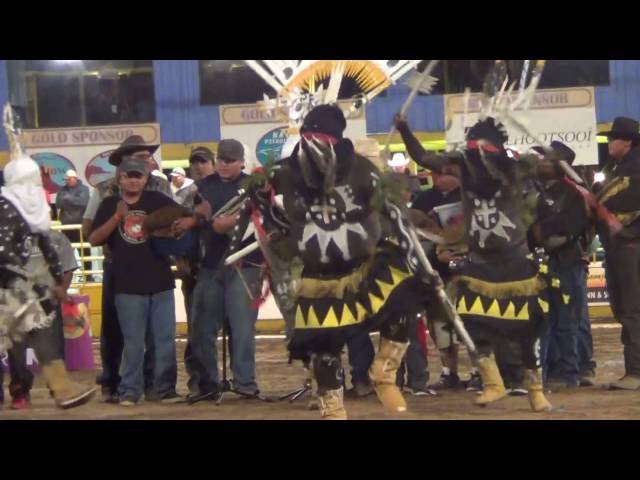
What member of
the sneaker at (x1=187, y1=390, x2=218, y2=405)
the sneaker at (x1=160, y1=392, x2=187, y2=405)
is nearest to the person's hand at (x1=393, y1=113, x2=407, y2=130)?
the sneaker at (x1=187, y1=390, x2=218, y2=405)

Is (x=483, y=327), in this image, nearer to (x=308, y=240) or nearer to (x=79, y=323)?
(x=308, y=240)

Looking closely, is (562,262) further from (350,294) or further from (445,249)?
(350,294)

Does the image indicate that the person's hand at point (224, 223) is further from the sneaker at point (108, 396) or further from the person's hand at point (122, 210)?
the sneaker at point (108, 396)

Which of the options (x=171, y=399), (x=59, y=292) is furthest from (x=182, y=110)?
(x=59, y=292)

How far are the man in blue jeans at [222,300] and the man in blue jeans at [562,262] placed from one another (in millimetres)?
2442

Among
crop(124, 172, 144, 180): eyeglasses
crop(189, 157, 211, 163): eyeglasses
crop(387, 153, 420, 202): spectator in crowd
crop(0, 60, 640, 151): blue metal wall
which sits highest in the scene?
crop(0, 60, 640, 151): blue metal wall

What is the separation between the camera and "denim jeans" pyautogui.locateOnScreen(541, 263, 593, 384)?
37.3ft

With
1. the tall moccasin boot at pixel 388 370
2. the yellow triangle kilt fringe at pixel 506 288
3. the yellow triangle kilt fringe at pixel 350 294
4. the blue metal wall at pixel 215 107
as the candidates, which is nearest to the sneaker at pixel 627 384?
the yellow triangle kilt fringe at pixel 506 288

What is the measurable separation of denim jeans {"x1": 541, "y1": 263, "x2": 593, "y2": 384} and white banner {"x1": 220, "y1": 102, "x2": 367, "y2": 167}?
217 centimetres

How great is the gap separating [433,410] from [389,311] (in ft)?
5.75

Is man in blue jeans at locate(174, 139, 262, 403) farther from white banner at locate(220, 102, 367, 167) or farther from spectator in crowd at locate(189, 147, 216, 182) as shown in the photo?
spectator in crowd at locate(189, 147, 216, 182)

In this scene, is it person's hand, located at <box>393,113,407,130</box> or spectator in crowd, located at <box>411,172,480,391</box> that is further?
spectator in crowd, located at <box>411,172,480,391</box>

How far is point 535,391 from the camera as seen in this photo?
982cm

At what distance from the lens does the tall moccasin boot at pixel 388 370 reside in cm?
880
